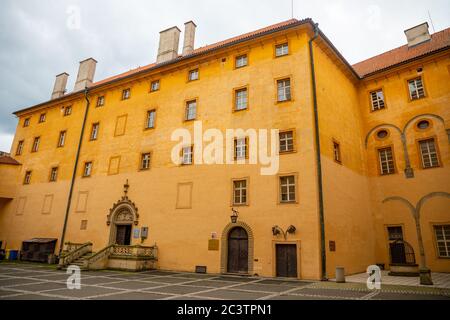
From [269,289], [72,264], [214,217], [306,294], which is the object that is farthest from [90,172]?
[306,294]

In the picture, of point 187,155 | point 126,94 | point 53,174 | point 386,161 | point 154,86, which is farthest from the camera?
point 53,174

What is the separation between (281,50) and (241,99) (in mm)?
4120

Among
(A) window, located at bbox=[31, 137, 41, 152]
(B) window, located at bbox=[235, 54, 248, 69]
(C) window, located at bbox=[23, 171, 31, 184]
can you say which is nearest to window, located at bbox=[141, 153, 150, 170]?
(B) window, located at bbox=[235, 54, 248, 69]

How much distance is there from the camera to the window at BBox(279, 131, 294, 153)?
17995 mm

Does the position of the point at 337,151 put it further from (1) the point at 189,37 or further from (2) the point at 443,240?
(1) the point at 189,37

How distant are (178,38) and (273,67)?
38.9 ft

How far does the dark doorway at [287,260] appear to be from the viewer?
53.1ft

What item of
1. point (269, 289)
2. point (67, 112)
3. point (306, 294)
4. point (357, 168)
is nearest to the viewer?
point (306, 294)

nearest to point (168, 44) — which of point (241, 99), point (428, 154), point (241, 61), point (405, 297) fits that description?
point (241, 61)

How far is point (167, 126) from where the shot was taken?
75.7ft

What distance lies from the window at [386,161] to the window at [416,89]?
13.3 feet

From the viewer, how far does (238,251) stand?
708 inches

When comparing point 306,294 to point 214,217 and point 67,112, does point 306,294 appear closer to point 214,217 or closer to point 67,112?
point 214,217

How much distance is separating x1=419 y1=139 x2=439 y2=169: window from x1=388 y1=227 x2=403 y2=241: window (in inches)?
178
